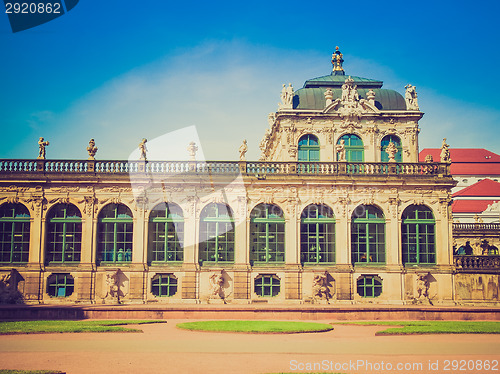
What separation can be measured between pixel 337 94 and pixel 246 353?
30.5m

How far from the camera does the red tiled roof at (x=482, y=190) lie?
261 ft

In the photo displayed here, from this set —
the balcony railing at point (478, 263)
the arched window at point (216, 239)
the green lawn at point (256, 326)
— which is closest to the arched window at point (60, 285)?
the arched window at point (216, 239)

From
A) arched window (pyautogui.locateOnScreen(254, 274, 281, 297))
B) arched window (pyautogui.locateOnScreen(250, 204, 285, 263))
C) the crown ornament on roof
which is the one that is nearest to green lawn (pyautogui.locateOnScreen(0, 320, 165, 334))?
arched window (pyautogui.locateOnScreen(254, 274, 281, 297))

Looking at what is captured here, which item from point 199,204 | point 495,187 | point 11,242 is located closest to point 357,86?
point 199,204

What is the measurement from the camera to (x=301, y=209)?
36.1 metres

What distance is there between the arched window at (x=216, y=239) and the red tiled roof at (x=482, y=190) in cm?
5220

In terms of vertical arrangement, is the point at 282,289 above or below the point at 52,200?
Answer: below

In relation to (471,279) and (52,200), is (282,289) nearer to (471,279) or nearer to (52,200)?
(471,279)

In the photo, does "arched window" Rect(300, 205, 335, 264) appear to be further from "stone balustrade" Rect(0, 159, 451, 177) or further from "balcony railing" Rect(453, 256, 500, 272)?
"balcony railing" Rect(453, 256, 500, 272)

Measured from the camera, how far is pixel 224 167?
119 ft

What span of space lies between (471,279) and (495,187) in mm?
51654

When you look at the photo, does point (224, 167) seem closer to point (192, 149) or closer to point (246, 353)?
point (192, 149)

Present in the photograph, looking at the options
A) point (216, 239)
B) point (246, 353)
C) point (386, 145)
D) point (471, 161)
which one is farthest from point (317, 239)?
point (471, 161)

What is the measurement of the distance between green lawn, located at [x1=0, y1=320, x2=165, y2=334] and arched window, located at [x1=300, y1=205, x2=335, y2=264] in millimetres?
13896
